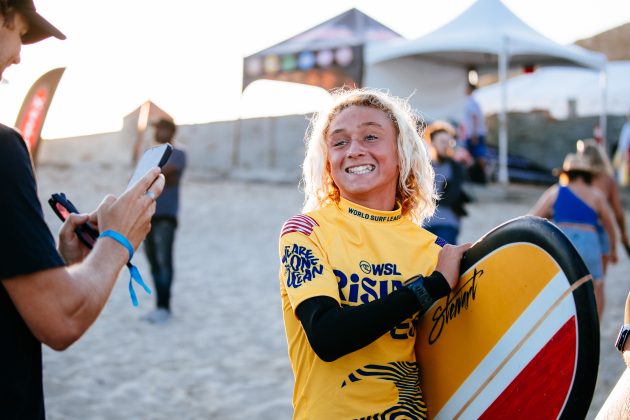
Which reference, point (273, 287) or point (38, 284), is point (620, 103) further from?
point (38, 284)

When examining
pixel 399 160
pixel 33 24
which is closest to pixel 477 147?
pixel 399 160

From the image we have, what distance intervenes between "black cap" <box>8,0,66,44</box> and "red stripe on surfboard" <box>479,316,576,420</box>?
1.33 metres

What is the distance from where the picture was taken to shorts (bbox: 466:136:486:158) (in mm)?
12059

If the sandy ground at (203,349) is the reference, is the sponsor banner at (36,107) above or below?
above

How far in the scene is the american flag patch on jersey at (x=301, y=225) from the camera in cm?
171

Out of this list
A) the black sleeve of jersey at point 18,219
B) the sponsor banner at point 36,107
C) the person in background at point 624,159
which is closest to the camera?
the black sleeve of jersey at point 18,219

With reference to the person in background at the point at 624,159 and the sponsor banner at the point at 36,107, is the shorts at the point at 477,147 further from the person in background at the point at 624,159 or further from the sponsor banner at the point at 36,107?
the sponsor banner at the point at 36,107

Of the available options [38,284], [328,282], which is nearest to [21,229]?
[38,284]

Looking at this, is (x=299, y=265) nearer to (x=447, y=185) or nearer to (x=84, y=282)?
(x=84, y=282)

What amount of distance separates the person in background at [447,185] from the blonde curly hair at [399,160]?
319cm

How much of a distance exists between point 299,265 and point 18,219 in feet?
2.10

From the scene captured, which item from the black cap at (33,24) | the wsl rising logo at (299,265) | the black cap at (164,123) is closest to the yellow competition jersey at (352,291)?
A: the wsl rising logo at (299,265)

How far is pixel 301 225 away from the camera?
1724 mm

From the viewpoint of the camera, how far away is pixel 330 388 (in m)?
1.60
